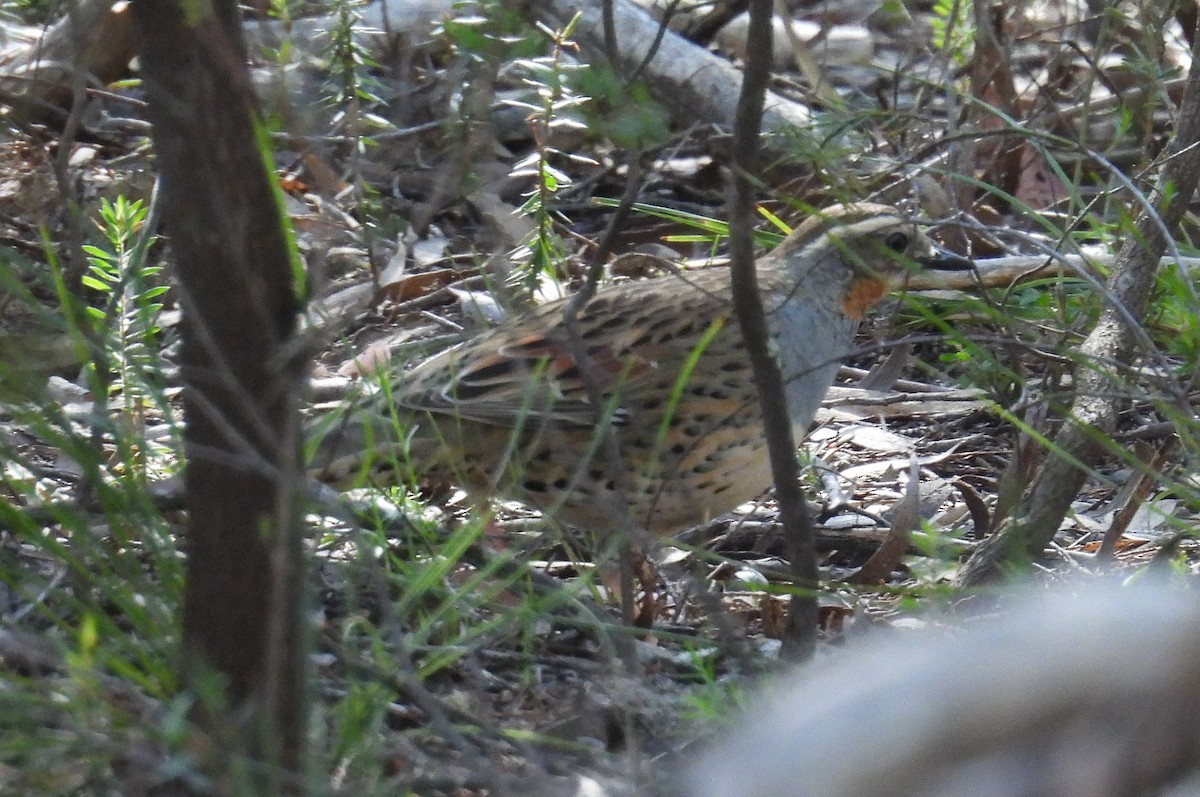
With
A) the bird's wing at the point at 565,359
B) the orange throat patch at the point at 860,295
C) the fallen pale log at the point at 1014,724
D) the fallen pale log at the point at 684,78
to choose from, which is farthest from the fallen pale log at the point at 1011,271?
the fallen pale log at the point at 1014,724

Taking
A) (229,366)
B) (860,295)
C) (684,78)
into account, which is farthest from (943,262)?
(229,366)

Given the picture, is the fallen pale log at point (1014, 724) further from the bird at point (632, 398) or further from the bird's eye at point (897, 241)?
the bird's eye at point (897, 241)

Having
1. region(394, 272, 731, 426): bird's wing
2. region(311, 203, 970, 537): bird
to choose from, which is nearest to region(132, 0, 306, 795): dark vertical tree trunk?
region(311, 203, 970, 537): bird

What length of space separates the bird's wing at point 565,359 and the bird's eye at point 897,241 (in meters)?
0.59

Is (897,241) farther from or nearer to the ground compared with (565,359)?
farther from the ground

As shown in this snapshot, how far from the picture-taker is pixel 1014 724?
2.00 meters

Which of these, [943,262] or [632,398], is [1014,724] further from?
Answer: [943,262]

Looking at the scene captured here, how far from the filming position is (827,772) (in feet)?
6.40

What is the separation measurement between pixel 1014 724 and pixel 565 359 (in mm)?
3135

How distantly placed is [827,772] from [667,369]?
3157 millimetres

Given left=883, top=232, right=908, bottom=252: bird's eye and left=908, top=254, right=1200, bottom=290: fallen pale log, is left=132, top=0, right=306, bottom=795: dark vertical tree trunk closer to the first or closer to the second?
left=908, top=254, right=1200, bottom=290: fallen pale log

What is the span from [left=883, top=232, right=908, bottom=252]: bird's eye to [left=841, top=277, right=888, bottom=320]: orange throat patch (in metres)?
0.27

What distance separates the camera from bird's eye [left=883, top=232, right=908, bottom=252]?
5.29 metres

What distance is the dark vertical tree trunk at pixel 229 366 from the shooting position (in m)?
2.36
